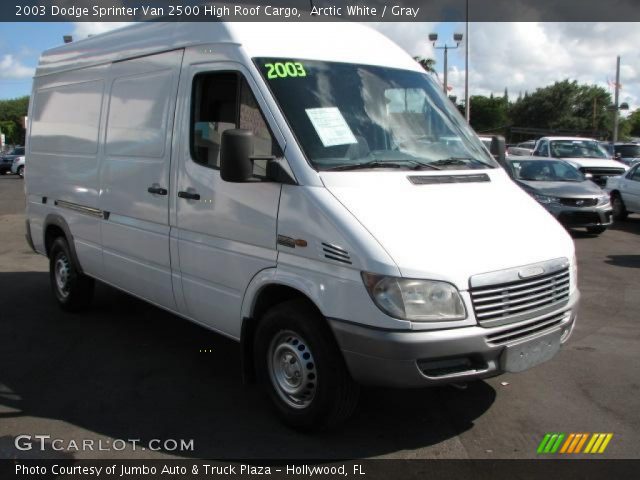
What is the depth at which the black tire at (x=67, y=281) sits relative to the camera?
22.8 ft

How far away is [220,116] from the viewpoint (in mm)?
4656

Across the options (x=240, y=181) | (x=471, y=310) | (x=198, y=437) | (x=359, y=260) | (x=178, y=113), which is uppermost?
(x=178, y=113)

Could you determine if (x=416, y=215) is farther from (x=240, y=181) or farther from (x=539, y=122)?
(x=539, y=122)

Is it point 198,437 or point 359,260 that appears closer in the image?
point 359,260

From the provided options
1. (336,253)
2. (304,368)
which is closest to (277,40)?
(336,253)

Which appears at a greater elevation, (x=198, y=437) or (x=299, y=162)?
(x=299, y=162)

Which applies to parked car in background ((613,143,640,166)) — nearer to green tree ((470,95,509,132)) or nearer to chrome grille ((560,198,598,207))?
chrome grille ((560,198,598,207))

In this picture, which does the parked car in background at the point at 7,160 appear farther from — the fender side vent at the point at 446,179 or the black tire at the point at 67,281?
the fender side vent at the point at 446,179

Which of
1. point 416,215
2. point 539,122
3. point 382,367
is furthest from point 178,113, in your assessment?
point 539,122

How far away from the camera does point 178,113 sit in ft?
16.1

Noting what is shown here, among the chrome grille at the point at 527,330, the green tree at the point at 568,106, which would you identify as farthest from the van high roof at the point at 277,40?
the green tree at the point at 568,106

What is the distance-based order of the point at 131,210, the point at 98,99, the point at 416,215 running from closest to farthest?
the point at 416,215 < the point at 131,210 < the point at 98,99

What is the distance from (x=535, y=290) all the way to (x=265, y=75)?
2220 millimetres

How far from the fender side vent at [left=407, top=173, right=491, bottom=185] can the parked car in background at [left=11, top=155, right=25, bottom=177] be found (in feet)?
116
